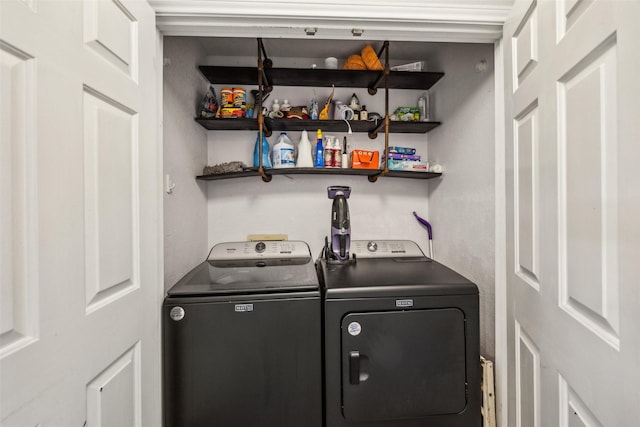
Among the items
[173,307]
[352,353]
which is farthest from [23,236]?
[352,353]

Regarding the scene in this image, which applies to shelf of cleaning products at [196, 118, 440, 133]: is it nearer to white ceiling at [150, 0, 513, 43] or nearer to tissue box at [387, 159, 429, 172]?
tissue box at [387, 159, 429, 172]

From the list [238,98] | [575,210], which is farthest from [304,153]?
[575,210]

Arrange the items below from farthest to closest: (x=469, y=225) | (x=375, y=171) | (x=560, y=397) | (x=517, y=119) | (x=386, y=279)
→ 1. (x=375, y=171)
2. (x=469, y=225)
3. (x=386, y=279)
4. (x=517, y=119)
5. (x=560, y=397)

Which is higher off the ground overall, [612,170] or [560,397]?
[612,170]

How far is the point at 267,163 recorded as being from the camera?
194cm

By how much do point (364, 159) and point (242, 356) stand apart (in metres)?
1.44

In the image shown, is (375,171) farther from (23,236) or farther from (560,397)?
(23,236)

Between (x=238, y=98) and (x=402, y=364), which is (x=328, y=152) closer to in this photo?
(x=238, y=98)

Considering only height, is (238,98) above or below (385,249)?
above

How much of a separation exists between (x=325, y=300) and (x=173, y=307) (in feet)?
2.15

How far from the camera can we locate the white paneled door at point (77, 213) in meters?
0.54

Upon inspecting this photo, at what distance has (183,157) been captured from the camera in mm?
1582

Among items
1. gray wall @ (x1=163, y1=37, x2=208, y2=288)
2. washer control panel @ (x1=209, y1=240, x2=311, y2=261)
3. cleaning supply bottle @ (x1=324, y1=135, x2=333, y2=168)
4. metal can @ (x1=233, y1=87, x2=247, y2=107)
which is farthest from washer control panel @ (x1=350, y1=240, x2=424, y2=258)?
metal can @ (x1=233, y1=87, x2=247, y2=107)

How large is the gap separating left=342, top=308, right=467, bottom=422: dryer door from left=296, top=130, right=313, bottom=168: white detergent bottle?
111cm
